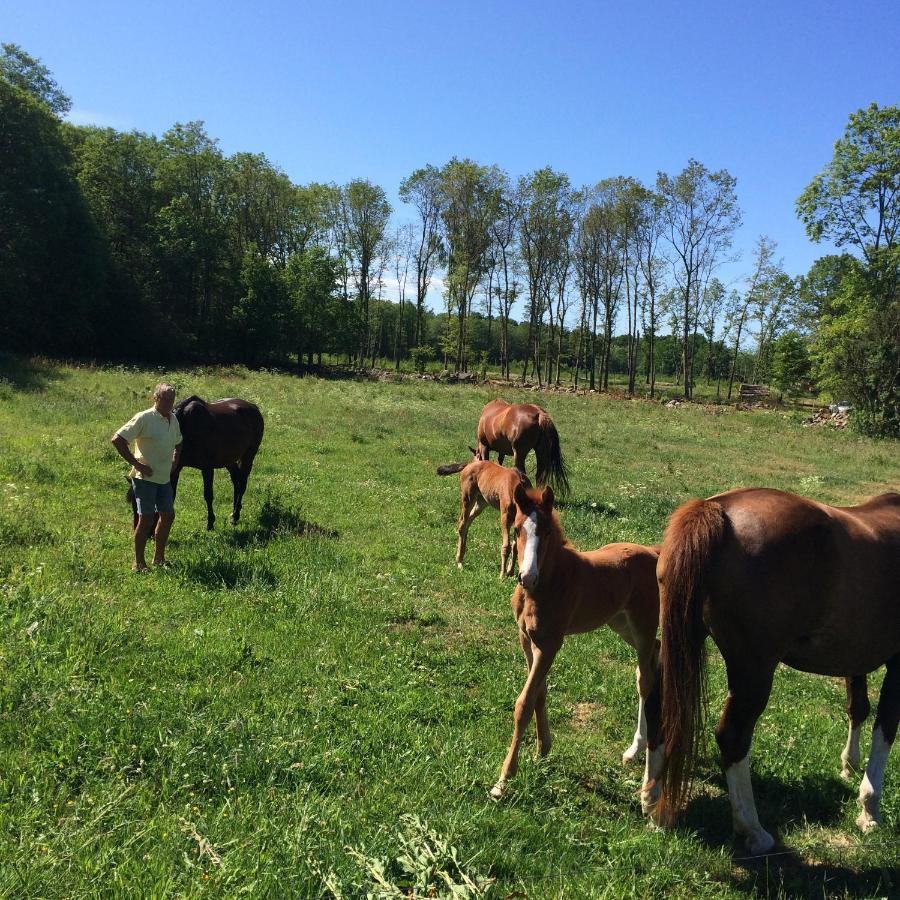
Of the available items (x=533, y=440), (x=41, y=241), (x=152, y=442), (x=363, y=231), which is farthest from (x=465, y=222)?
(x=152, y=442)

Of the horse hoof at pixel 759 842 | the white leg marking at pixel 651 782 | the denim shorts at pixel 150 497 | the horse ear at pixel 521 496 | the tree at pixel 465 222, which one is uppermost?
the tree at pixel 465 222

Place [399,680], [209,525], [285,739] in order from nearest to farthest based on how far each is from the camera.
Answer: [285,739], [399,680], [209,525]

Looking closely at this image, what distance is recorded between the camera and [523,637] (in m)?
4.20

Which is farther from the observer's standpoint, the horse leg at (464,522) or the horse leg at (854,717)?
the horse leg at (464,522)

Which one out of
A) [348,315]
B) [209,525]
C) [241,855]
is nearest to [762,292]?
[348,315]

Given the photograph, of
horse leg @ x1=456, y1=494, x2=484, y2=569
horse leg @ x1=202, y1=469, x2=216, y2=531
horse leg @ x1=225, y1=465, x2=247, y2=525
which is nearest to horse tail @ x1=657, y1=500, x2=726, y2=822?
horse leg @ x1=456, y1=494, x2=484, y2=569

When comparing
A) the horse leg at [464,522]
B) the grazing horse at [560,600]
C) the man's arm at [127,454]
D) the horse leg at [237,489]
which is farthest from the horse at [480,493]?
the man's arm at [127,454]

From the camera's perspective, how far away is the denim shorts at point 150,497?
21.5 ft

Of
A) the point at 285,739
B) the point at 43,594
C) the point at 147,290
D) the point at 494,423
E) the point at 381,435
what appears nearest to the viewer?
the point at 285,739

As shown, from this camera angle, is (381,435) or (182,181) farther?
(182,181)

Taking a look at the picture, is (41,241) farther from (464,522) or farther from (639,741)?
(639,741)

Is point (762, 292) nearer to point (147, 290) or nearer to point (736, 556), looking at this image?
point (147, 290)

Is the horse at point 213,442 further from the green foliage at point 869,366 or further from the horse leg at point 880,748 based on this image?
the green foliage at point 869,366

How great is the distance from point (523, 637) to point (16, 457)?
387 inches
